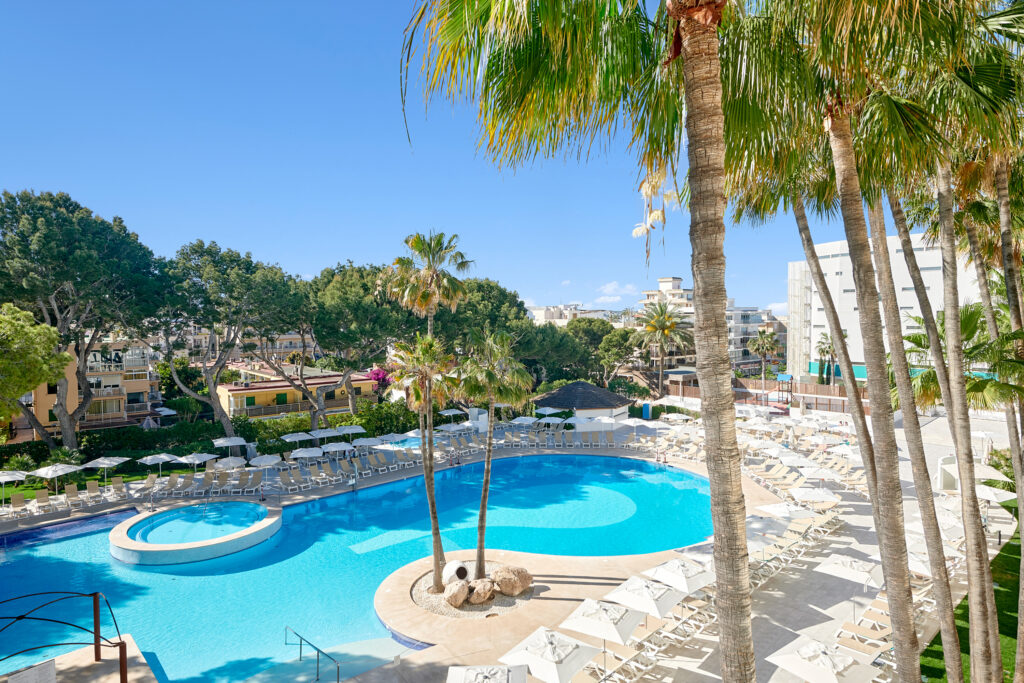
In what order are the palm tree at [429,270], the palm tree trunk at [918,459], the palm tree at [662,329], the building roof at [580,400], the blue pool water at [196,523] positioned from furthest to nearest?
the palm tree at [662,329], the building roof at [580,400], the palm tree at [429,270], the blue pool water at [196,523], the palm tree trunk at [918,459]

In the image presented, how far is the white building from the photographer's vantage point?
4925 cm

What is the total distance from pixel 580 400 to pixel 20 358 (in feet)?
85.0

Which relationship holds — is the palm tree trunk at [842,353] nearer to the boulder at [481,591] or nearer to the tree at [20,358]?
the boulder at [481,591]

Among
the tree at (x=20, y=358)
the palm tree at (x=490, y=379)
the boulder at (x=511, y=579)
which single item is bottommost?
the boulder at (x=511, y=579)

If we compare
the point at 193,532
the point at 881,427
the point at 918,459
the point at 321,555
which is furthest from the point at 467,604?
the point at 193,532

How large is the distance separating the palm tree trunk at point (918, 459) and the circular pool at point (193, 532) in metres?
18.0

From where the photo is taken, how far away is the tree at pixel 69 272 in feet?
78.0

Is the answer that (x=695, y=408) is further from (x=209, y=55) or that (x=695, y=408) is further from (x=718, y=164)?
(x=718, y=164)

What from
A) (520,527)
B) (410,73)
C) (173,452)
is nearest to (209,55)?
(173,452)

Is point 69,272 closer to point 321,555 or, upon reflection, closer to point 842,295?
point 321,555

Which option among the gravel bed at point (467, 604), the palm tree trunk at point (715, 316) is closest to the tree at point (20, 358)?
the gravel bed at point (467, 604)

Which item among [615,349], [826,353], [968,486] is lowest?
[968,486]

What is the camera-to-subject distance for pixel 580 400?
A: 3378cm

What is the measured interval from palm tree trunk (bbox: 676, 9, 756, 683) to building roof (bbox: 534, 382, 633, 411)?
30.1 metres
